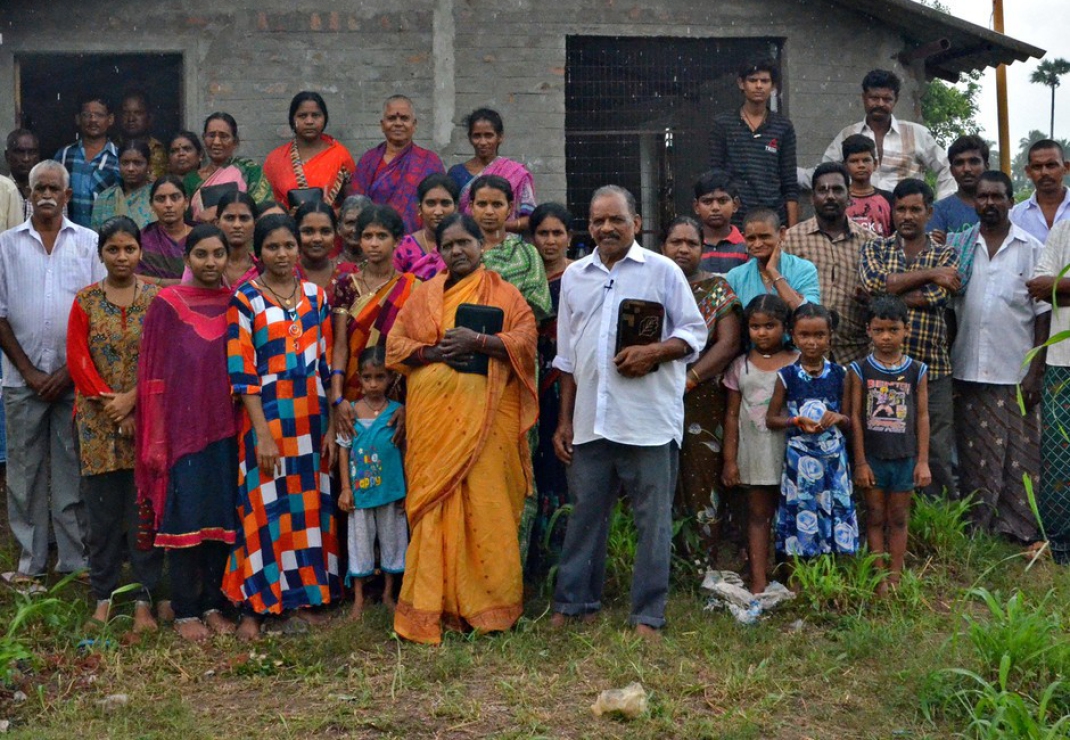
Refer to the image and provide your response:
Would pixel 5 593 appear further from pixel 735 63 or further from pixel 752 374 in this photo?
pixel 735 63

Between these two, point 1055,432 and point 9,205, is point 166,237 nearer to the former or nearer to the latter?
point 9,205

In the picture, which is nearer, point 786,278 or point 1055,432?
point 786,278

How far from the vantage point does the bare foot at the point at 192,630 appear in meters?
5.34

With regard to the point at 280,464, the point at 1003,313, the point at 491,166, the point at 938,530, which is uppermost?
the point at 491,166

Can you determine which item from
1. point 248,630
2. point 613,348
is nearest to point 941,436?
point 613,348

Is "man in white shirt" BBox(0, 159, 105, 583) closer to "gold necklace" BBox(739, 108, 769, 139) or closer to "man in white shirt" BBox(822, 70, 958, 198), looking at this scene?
"gold necklace" BBox(739, 108, 769, 139)

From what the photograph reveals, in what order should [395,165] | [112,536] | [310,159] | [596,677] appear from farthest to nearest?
[310,159] → [395,165] → [112,536] → [596,677]

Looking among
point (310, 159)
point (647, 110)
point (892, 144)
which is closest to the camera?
point (310, 159)

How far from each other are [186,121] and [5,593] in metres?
3.66

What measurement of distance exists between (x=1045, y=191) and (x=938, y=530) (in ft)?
6.44

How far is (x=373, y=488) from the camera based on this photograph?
5477mm

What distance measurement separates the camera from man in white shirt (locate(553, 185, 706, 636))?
504cm

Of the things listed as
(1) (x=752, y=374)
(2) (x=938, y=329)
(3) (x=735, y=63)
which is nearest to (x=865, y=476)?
(1) (x=752, y=374)

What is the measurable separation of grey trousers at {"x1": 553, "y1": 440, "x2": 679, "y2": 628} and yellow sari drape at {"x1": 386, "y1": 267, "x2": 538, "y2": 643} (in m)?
0.24
